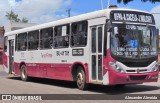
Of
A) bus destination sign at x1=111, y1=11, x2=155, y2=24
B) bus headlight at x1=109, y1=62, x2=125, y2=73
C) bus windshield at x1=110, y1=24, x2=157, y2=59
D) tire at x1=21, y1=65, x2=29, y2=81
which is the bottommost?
tire at x1=21, y1=65, x2=29, y2=81

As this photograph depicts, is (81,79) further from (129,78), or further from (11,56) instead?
Answer: (11,56)

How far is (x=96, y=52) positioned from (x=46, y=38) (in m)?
4.92

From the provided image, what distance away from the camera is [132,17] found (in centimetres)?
1456

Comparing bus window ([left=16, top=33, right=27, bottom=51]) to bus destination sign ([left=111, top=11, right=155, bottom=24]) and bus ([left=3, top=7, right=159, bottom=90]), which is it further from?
bus destination sign ([left=111, top=11, right=155, bottom=24])

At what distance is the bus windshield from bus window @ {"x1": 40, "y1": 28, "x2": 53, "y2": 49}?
5136 mm

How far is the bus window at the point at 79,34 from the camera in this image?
1543cm

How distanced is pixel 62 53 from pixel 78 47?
1.59m

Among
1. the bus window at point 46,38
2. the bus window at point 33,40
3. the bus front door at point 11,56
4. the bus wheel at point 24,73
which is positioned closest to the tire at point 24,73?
the bus wheel at point 24,73

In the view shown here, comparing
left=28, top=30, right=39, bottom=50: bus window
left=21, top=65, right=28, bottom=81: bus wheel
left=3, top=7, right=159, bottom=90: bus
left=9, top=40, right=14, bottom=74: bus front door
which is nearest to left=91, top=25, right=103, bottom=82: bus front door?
left=3, top=7, right=159, bottom=90: bus

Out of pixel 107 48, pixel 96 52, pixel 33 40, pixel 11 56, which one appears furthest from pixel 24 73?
pixel 107 48

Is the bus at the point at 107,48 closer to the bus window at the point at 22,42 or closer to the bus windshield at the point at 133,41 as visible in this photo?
the bus windshield at the point at 133,41

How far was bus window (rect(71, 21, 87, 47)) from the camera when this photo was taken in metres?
15.4

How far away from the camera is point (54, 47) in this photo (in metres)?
18.0

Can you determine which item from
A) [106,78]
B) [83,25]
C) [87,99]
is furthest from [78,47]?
[87,99]
